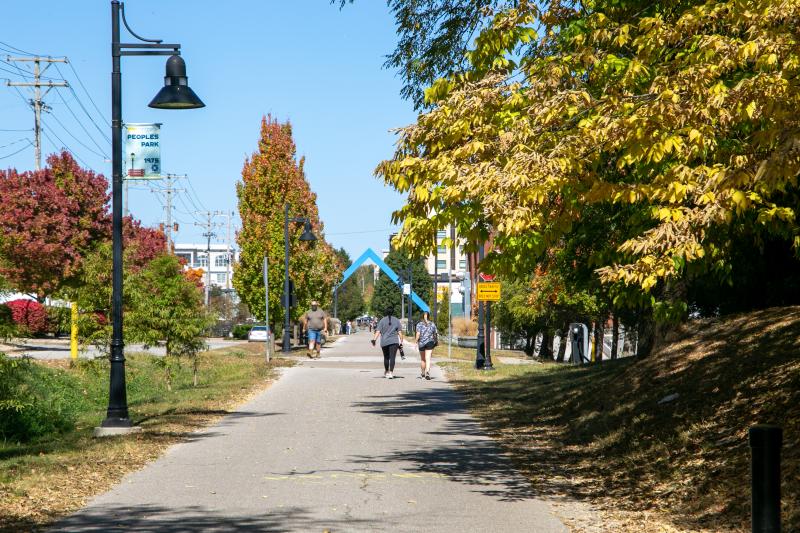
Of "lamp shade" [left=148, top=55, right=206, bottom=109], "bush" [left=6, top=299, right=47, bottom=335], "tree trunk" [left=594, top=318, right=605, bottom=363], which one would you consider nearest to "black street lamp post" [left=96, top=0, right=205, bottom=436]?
"lamp shade" [left=148, top=55, right=206, bottom=109]

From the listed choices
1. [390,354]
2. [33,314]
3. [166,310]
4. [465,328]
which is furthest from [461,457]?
[465,328]

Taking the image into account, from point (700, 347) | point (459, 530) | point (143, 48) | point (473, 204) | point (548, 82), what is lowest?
point (459, 530)

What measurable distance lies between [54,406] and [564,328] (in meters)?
25.4

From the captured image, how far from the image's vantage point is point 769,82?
23.7 feet

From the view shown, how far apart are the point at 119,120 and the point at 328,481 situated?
20.1 ft

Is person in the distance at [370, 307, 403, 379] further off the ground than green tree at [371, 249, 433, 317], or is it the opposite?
green tree at [371, 249, 433, 317]

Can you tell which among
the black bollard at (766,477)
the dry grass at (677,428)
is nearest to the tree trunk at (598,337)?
the dry grass at (677,428)

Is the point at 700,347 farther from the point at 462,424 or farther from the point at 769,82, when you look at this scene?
the point at 769,82

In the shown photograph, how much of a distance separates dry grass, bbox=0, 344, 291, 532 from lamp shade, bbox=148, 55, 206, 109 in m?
4.19

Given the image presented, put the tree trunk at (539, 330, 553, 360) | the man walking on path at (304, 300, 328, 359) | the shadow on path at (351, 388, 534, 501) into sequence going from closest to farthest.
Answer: the shadow on path at (351, 388, 534, 501) → the man walking on path at (304, 300, 328, 359) → the tree trunk at (539, 330, 553, 360)

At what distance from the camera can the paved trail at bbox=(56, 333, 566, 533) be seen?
7.93 meters

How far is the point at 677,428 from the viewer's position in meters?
11.0

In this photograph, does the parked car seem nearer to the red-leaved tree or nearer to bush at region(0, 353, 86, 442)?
the red-leaved tree

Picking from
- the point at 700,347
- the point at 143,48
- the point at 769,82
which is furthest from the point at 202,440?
the point at 769,82
